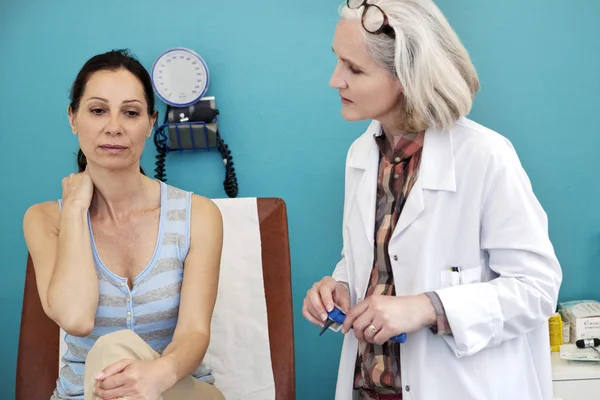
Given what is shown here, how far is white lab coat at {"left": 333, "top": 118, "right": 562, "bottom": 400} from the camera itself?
1241 mm

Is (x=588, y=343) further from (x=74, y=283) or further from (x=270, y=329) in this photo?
(x=74, y=283)

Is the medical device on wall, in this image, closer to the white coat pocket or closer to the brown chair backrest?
the brown chair backrest

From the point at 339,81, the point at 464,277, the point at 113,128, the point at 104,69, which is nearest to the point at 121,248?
the point at 113,128

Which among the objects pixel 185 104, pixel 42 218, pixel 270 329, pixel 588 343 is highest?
pixel 185 104

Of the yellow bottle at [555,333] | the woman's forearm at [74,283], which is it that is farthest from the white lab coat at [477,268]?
the yellow bottle at [555,333]

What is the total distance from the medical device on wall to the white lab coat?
1.13 m

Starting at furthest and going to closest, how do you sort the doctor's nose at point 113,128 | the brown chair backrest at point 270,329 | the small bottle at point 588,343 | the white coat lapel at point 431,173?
the small bottle at point 588,343 < the brown chair backrest at point 270,329 < the doctor's nose at point 113,128 < the white coat lapel at point 431,173

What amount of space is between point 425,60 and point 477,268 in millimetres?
402

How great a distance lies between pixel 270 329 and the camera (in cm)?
199

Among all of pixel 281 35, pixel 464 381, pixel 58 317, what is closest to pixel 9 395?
pixel 58 317

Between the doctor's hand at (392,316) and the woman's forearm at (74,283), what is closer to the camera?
the doctor's hand at (392,316)

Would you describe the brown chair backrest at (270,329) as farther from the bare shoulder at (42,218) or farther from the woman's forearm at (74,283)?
the woman's forearm at (74,283)

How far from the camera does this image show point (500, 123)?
2.40 metres

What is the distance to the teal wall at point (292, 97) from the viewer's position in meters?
2.37
